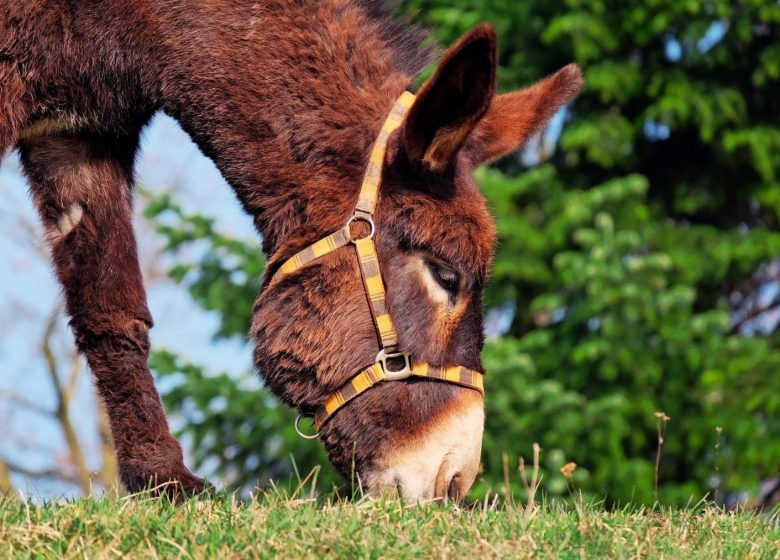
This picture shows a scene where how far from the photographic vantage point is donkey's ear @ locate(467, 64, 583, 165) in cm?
429

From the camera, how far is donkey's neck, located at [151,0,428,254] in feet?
13.2

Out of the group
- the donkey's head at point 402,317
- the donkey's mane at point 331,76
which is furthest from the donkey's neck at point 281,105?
the donkey's head at point 402,317

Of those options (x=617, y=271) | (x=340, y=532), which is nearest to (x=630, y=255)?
(x=617, y=271)

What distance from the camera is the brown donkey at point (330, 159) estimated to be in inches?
150

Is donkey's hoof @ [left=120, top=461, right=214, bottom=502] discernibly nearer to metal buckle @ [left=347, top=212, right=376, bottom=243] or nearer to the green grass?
the green grass

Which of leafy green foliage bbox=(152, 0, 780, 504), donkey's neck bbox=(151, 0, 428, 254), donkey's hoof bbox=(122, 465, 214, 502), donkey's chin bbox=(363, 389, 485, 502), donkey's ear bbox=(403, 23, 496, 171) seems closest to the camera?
donkey's ear bbox=(403, 23, 496, 171)

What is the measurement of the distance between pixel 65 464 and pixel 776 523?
15.8 m

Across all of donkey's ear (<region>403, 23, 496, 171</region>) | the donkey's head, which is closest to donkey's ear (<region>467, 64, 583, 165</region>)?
the donkey's head

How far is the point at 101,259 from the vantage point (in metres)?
4.60

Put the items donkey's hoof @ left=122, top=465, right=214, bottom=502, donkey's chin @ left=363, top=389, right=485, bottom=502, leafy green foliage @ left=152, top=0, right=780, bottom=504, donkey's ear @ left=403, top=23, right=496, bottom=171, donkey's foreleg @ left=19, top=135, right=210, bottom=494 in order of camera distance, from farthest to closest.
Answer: leafy green foliage @ left=152, top=0, right=780, bottom=504 < donkey's foreleg @ left=19, top=135, right=210, bottom=494 < donkey's hoof @ left=122, top=465, right=214, bottom=502 < donkey's chin @ left=363, top=389, right=485, bottom=502 < donkey's ear @ left=403, top=23, right=496, bottom=171

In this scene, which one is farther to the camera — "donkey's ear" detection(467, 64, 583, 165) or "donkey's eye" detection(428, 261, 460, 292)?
"donkey's ear" detection(467, 64, 583, 165)

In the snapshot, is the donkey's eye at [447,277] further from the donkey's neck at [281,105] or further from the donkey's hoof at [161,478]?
the donkey's hoof at [161,478]

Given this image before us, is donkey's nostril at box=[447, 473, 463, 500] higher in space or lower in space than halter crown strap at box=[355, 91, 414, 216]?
lower

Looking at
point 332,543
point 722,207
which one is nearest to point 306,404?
point 332,543
